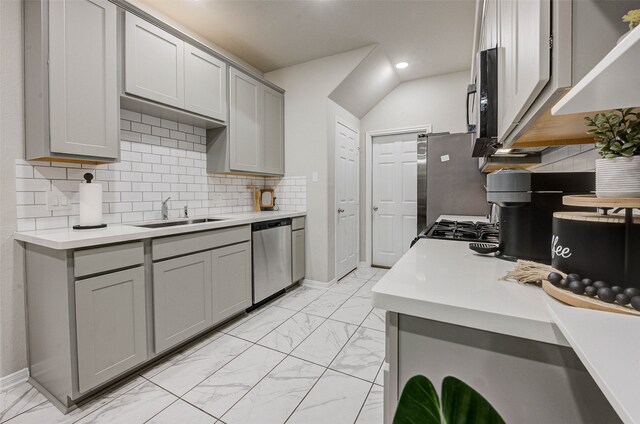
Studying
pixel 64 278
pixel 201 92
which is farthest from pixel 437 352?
pixel 201 92

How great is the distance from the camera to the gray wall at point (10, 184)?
5.41 ft

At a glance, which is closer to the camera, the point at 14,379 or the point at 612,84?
the point at 612,84

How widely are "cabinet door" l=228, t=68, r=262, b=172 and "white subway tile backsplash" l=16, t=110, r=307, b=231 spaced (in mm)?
324

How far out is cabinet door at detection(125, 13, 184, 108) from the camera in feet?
6.51

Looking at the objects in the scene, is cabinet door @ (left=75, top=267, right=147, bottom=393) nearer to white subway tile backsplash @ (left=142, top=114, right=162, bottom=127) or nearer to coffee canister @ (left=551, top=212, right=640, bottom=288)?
white subway tile backsplash @ (left=142, top=114, right=162, bottom=127)

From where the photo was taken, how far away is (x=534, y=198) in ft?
3.11

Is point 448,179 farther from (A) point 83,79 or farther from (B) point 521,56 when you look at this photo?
(A) point 83,79

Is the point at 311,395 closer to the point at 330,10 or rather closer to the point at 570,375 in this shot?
the point at 570,375

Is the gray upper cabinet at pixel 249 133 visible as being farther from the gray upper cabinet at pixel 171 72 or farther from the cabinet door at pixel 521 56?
the cabinet door at pixel 521 56

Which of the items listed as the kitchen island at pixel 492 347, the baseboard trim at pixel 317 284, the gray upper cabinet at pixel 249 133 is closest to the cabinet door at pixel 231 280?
the gray upper cabinet at pixel 249 133

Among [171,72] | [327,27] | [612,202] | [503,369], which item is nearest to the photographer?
[612,202]

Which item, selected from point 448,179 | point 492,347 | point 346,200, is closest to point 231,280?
point 346,200

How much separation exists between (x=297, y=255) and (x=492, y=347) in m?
2.83

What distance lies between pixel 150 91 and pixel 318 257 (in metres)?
2.34
